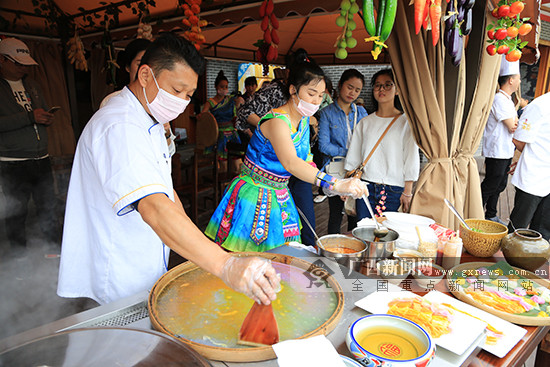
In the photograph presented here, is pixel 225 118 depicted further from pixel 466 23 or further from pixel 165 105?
pixel 165 105

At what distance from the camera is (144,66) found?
4.17 ft

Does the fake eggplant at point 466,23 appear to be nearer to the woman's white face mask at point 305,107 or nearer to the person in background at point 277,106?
the woman's white face mask at point 305,107

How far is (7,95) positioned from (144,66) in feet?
7.61

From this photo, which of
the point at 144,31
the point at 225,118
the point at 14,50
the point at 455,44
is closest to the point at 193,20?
the point at 144,31

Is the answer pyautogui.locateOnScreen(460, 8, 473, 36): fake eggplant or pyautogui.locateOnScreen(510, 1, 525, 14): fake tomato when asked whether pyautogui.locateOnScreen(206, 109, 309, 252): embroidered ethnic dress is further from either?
pyautogui.locateOnScreen(510, 1, 525, 14): fake tomato

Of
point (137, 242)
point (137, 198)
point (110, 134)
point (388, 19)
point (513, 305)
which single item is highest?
point (388, 19)

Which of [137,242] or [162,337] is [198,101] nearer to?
[137,242]

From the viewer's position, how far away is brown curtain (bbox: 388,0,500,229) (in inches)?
84.3

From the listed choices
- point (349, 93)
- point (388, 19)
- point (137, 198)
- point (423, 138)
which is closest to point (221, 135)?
point (349, 93)

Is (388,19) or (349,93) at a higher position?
(388,19)

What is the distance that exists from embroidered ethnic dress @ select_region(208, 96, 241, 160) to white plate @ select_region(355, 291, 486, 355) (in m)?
4.39

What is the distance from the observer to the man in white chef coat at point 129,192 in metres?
1.04

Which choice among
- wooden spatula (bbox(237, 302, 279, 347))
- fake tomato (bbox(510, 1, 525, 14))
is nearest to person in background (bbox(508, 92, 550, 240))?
fake tomato (bbox(510, 1, 525, 14))

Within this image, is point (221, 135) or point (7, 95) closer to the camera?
point (7, 95)
